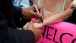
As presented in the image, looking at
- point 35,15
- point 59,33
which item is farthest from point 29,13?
point 59,33

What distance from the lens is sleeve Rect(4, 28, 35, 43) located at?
0.76m

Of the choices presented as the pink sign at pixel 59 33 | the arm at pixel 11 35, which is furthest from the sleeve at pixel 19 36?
the pink sign at pixel 59 33

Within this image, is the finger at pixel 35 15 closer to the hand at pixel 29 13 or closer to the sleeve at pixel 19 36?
the hand at pixel 29 13

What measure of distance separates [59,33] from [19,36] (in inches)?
12.8

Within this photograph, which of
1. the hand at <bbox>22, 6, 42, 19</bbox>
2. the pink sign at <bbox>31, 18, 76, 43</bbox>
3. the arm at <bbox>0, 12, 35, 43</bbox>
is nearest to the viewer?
the arm at <bbox>0, 12, 35, 43</bbox>

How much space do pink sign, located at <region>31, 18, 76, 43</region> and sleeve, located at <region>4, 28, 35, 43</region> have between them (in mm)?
220

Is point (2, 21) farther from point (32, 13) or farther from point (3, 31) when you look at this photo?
point (32, 13)

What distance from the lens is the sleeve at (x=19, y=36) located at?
763 mm

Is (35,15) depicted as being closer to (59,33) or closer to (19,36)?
(59,33)

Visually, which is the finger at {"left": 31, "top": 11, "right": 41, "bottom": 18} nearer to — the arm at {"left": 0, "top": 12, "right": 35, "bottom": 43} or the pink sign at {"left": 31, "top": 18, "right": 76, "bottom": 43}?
the pink sign at {"left": 31, "top": 18, "right": 76, "bottom": 43}

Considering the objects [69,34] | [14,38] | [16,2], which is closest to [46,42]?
[69,34]

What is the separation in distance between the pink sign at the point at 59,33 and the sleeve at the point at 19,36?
8.7 inches

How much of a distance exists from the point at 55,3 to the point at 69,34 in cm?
63

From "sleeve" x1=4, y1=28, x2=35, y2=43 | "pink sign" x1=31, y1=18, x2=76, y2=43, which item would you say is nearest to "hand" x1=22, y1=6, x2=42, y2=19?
"pink sign" x1=31, y1=18, x2=76, y2=43
